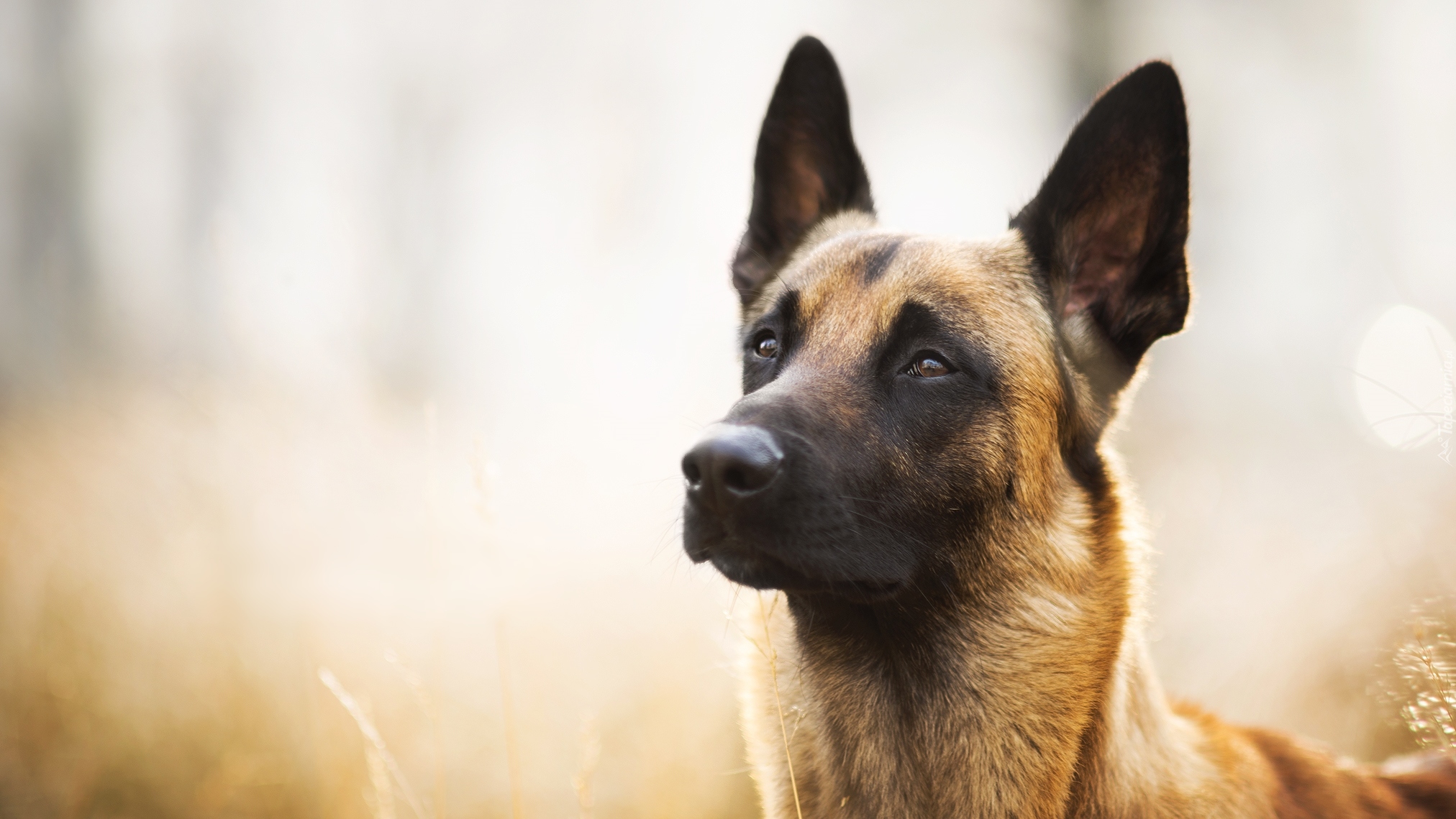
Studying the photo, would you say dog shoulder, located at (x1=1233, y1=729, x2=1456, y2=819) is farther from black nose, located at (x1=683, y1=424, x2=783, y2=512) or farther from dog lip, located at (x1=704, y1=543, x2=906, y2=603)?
black nose, located at (x1=683, y1=424, x2=783, y2=512)

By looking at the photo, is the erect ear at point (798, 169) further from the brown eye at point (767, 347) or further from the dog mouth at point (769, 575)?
the dog mouth at point (769, 575)

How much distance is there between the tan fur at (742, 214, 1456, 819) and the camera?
75.1 inches

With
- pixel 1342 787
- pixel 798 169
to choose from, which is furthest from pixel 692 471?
pixel 1342 787

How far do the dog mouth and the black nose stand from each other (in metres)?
0.15

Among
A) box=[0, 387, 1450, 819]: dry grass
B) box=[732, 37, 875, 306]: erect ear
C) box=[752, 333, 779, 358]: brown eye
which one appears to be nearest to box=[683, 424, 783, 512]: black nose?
box=[752, 333, 779, 358]: brown eye

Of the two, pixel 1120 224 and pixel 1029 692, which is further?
pixel 1120 224

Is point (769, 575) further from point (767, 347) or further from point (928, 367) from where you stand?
point (767, 347)

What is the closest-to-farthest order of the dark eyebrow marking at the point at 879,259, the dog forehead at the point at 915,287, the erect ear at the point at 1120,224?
the erect ear at the point at 1120,224 < the dog forehead at the point at 915,287 < the dark eyebrow marking at the point at 879,259

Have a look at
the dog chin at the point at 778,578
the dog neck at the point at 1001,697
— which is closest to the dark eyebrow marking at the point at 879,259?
the dog neck at the point at 1001,697

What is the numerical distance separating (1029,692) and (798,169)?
207cm

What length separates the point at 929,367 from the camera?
2.07 m

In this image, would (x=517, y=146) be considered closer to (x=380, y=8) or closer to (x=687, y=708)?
(x=380, y=8)

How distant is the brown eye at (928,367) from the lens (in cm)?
206

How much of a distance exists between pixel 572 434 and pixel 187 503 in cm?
229
